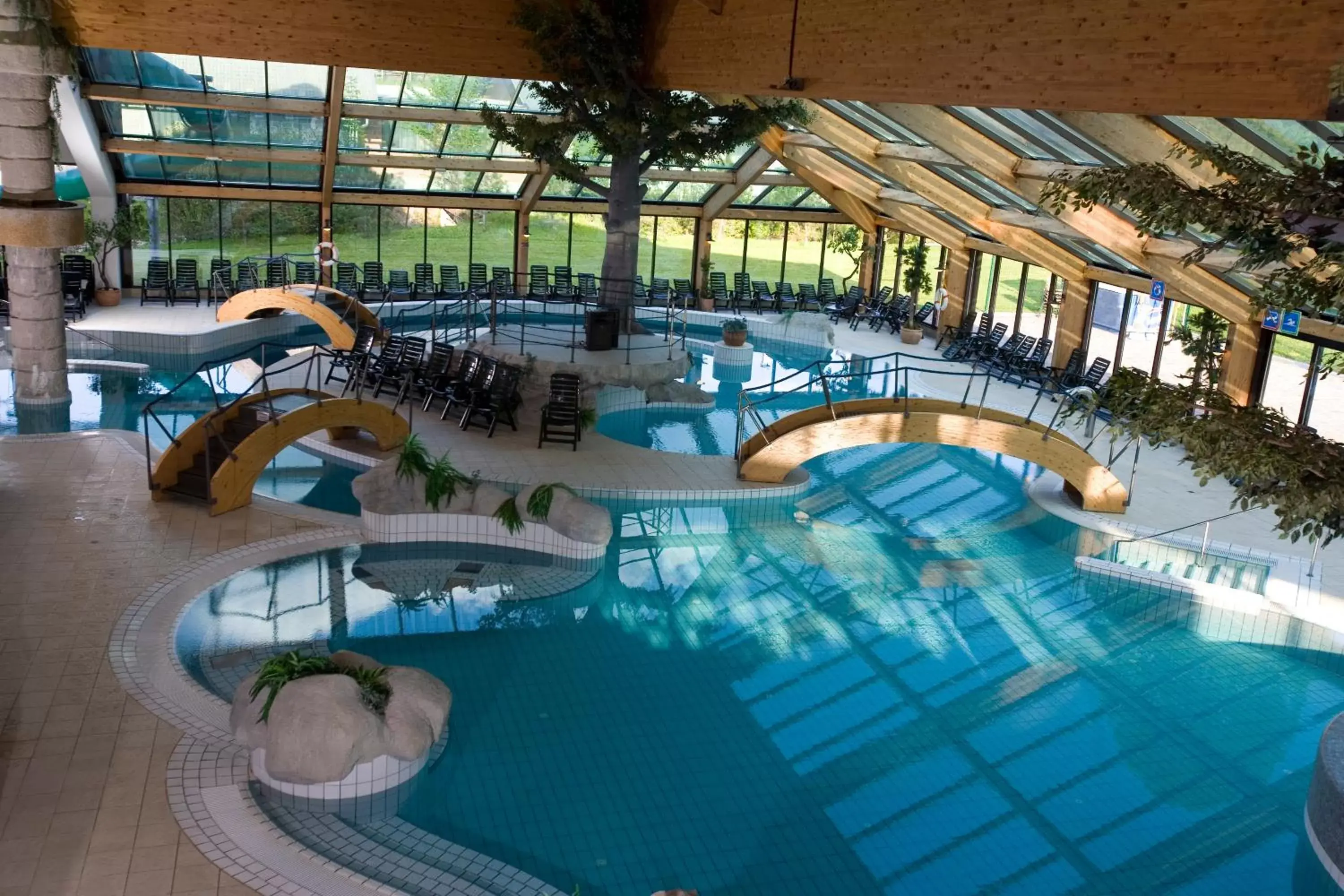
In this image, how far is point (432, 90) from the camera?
822 inches

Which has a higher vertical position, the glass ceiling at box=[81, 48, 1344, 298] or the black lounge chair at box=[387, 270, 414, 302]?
the glass ceiling at box=[81, 48, 1344, 298]

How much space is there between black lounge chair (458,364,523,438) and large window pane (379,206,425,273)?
34.3 feet

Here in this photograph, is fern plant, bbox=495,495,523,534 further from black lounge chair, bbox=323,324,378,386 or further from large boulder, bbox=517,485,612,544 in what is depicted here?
black lounge chair, bbox=323,324,378,386

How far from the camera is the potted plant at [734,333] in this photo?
21859mm

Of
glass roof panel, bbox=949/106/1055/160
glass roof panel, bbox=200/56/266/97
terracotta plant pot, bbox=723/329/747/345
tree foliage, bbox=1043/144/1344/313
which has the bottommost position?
terracotta plant pot, bbox=723/329/747/345

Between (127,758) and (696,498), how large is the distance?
712 centimetres

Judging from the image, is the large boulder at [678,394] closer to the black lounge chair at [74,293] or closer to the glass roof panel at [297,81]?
the glass roof panel at [297,81]

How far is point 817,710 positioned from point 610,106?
10.0 metres

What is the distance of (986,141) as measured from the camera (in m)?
14.4

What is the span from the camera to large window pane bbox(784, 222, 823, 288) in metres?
28.8

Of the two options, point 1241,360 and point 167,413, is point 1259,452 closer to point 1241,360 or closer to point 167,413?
point 1241,360

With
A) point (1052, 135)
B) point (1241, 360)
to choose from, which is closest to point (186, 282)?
point (1052, 135)

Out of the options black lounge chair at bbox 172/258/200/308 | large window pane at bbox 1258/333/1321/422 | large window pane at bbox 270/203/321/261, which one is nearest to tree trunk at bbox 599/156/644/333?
large window pane at bbox 270/203/321/261

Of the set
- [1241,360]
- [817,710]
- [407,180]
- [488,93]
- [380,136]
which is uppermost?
[488,93]
